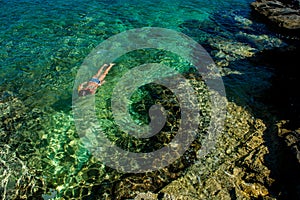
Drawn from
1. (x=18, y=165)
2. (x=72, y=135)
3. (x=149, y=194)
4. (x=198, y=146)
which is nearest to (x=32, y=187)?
(x=18, y=165)

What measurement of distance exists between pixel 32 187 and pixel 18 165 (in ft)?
3.17

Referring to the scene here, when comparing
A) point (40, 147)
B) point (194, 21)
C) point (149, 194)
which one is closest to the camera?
point (149, 194)

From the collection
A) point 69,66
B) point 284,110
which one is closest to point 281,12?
point 284,110

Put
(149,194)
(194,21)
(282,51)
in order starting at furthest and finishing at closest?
1. (194,21)
2. (282,51)
3. (149,194)

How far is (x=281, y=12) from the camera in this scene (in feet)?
59.7

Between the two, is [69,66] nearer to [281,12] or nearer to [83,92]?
[83,92]

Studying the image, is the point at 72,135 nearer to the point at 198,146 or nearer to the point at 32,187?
the point at 32,187

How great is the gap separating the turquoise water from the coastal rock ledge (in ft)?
3.66

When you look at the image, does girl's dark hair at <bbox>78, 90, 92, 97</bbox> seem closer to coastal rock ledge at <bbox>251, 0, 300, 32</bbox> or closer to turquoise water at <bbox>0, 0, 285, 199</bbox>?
turquoise water at <bbox>0, 0, 285, 199</bbox>

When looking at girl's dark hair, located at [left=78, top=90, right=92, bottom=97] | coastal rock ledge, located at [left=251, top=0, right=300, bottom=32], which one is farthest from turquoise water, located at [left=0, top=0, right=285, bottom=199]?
coastal rock ledge, located at [left=251, top=0, right=300, bottom=32]

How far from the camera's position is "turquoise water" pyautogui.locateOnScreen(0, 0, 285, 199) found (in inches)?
285

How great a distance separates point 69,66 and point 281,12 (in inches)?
634

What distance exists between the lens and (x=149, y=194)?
662cm

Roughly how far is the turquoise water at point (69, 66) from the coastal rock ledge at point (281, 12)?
1117 millimetres
